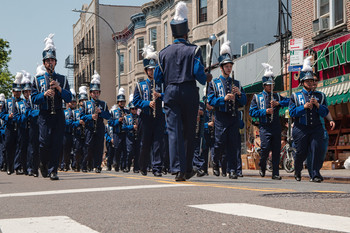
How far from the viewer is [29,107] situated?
15703 millimetres

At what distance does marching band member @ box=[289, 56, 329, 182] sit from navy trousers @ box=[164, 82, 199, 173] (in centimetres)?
356

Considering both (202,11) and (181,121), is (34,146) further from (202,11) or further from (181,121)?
(202,11)

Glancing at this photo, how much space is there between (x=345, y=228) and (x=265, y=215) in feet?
2.95

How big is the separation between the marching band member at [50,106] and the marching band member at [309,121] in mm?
4192

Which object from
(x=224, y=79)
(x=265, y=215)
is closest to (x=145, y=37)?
(x=224, y=79)

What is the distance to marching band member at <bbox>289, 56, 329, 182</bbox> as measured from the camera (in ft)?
41.2

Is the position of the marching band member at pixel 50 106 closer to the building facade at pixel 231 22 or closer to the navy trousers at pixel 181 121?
the navy trousers at pixel 181 121

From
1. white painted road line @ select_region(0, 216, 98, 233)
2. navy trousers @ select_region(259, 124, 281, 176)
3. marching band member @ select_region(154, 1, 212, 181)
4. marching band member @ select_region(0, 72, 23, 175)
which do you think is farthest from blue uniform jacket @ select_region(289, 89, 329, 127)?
white painted road line @ select_region(0, 216, 98, 233)

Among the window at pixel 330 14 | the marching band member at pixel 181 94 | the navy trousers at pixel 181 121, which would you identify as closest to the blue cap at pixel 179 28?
the marching band member at pixel 181 94

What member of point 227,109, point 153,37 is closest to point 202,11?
point 153,37

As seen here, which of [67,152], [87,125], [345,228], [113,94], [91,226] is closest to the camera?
[345,228]

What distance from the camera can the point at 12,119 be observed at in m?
17.3

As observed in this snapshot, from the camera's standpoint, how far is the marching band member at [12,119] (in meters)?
17.1

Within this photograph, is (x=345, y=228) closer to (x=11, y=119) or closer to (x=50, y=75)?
(x=50, y=75)
